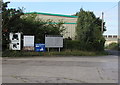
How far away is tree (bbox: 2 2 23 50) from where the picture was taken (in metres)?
21.7

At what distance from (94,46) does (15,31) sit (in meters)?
10.8

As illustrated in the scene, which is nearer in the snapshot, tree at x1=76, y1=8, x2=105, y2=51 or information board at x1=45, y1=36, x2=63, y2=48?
information board at x1=45, y1=36, x2=63, y2=48

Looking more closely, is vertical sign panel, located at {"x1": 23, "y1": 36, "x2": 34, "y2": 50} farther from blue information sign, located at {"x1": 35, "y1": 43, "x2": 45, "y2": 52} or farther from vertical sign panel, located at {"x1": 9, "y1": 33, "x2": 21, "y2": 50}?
vertical sign panel, located at {"x1": 9, "y1": 33, "x2": 21, "y2": 50}

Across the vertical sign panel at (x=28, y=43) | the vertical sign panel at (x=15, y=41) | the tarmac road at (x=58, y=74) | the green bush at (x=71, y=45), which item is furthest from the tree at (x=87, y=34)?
the tarmac road at (x=58, y=74)

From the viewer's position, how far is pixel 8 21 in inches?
862

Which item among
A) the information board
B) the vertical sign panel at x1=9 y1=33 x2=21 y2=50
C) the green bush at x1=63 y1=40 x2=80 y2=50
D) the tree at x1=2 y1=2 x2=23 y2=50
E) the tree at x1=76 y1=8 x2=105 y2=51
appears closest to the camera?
the tree at x1=2 y1=2 x2=23 y2=50

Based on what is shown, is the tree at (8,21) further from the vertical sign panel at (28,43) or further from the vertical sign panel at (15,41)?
the vertical sign panel at (28,43)

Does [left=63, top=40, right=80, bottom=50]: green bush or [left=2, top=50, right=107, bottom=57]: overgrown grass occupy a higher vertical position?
[left=63, top=40, right=80, bottom=50]: green bush

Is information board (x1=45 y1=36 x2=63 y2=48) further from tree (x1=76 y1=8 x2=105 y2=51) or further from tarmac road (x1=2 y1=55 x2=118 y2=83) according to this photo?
tarmac road (x1=2 y1=55 x2=118 y2=83)

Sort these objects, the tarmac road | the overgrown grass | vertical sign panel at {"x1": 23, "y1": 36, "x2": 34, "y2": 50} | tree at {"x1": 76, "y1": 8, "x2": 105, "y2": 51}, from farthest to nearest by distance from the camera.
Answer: tree at {"x1": 76, "y1": 8, "x2": 105, "y2": 51}, vertical sign panel at {"x1": 23, "y1": 36, "x2": 34, "y2": 50}, the overgrown grass, the tarmac road

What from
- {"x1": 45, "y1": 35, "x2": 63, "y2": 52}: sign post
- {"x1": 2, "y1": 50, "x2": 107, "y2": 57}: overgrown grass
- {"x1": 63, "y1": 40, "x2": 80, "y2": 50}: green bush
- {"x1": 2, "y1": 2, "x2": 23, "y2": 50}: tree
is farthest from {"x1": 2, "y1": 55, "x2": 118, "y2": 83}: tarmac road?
{"x1": 63, "y1": 40, "x2": 80, "y2": 50}: green bush

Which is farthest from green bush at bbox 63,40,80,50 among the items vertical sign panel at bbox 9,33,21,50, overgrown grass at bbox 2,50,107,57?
vertical sign panel at bbox 9,33,21,50

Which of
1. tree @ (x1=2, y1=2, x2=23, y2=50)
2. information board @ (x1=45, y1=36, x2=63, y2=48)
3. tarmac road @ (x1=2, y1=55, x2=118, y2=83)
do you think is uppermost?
tree @ (x1=2, y1=2, x2=23, y2=50)

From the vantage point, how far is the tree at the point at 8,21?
21.7 meters
